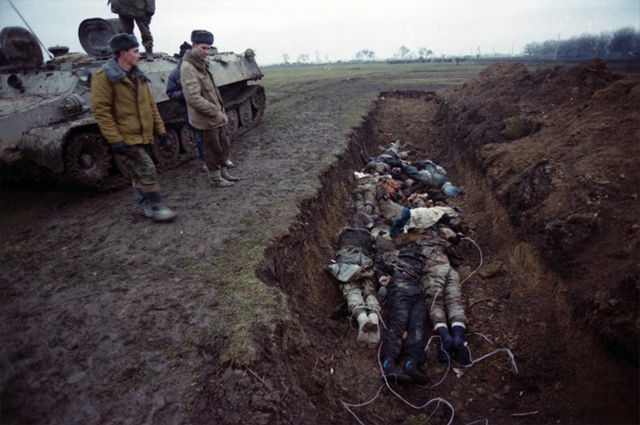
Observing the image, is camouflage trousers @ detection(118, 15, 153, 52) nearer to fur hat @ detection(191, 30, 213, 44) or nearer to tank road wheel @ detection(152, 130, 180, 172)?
tank road wheel @ detection(152, 130, 180, 172)

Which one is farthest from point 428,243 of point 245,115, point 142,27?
point 142,27

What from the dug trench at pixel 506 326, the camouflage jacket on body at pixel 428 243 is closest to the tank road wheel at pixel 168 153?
the dug trench at pixel 506 326

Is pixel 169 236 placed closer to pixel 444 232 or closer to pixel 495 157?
pixel 444 232

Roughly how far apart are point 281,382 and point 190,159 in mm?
6292

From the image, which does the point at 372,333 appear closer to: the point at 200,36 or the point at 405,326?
the point at 405,326

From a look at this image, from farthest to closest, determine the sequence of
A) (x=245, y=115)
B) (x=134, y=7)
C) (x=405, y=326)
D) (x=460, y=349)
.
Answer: (x=245, y=115)
(x=134, y=7)
(x=405, y=326)
(x=460, y=349)

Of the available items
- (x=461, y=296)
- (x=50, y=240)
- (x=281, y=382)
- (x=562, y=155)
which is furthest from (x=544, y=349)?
(x=50, y=240)

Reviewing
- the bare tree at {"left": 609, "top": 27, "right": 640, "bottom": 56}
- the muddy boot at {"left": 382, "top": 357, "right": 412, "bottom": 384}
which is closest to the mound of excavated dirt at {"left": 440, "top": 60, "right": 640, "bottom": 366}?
the bare tree at {"left": 609, "top": 27, "right": 640, "bottom": 56}

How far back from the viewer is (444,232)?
5703 mm

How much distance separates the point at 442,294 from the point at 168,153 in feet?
19.2

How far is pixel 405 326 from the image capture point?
4.06m

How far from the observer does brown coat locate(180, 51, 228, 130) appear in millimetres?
4926

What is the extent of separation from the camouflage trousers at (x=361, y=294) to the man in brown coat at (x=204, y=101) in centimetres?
283

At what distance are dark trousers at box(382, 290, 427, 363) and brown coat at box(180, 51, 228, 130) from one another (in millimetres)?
3456
